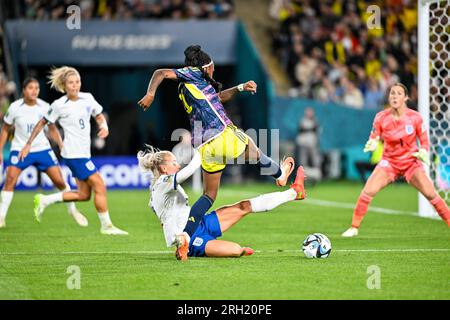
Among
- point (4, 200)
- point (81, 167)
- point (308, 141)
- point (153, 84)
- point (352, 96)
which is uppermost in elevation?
point (153, 84)

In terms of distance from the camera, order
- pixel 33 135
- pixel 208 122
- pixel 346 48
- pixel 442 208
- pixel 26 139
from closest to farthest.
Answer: pixel 208 122 → pixel 442 208 → pixel 33 135 → pixel 26 139 → pixel 346 48

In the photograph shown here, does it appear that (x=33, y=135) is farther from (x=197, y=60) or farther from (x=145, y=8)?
(x=145, y=8)

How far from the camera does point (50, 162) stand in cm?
1491

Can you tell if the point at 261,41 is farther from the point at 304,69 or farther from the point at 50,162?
the point at 50,162

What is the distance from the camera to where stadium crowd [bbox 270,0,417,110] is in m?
28.4

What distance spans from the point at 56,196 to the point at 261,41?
17.4 metres

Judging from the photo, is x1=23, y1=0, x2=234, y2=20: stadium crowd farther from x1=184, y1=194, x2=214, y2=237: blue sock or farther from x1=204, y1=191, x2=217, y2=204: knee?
x1=184, y1=194, x2=214, y2=237: blue sock

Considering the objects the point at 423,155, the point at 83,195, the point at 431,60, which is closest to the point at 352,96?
the point at 431,60

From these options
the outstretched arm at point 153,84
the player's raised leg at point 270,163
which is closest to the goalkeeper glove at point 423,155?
the player's raised leg at point 270,163

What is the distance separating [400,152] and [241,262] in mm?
3920

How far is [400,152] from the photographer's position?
13180 mm

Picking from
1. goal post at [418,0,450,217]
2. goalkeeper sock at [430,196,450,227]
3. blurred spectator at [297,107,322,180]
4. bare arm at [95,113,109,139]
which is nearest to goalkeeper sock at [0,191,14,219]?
bare arm at [95,113,109,139]

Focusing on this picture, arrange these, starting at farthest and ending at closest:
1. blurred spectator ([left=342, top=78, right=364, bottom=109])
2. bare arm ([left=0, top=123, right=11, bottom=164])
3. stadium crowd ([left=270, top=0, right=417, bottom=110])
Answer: stadium crowd ([left=270, top=0, right=417, bottom=110]) → blurred spectator ([left=342, top=78, right=364, bottom=109]) → bare arm ([left=0, top=123, right=11, bottom=164])

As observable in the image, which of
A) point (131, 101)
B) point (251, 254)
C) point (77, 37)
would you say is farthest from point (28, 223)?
point (131, 101)
